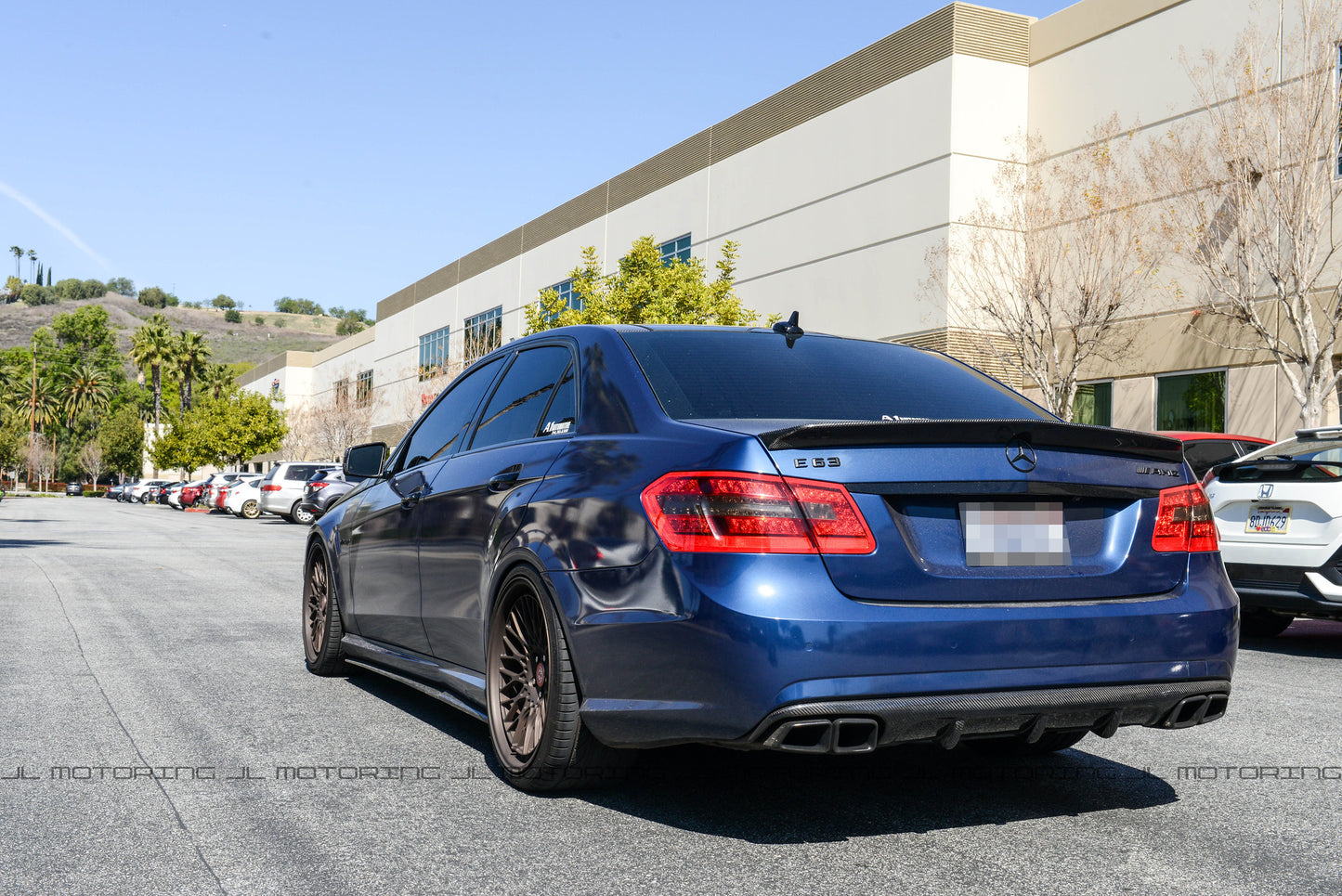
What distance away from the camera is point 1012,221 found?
80.0ft

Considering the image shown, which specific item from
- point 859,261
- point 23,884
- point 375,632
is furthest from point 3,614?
point 859,261

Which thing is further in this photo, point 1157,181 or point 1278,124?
point 1157,181

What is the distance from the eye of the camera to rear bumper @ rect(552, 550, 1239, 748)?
3.30 metres

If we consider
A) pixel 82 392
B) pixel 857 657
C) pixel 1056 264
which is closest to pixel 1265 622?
pixel 857 657

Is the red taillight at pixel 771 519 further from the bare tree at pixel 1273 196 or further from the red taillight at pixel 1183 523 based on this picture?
the bare tree at pixel 1273 196

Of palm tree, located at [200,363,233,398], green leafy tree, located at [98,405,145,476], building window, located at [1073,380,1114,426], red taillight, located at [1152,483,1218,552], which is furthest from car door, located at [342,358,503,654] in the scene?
green leafy tree, located at [98,405,145,476]

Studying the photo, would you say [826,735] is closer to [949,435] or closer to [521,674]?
[949,435]

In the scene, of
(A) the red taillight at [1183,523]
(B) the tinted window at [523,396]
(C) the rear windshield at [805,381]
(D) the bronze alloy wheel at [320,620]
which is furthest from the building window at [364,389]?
(A) the red taillight at [1183,523]

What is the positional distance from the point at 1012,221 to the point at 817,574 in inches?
884

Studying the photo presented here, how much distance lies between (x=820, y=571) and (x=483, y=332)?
49.3 m

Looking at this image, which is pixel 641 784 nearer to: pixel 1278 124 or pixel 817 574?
pixel 817 574

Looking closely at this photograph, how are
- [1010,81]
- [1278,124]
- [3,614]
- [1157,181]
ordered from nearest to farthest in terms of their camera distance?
[3,614]
[1278,124]
[1157,181]
[1010,81]

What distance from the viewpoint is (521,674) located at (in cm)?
430

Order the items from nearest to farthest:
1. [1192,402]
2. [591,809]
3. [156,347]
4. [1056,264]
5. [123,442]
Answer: [591,809] → [1056,264] → [1192,402] → [156,347] → [123,442]
